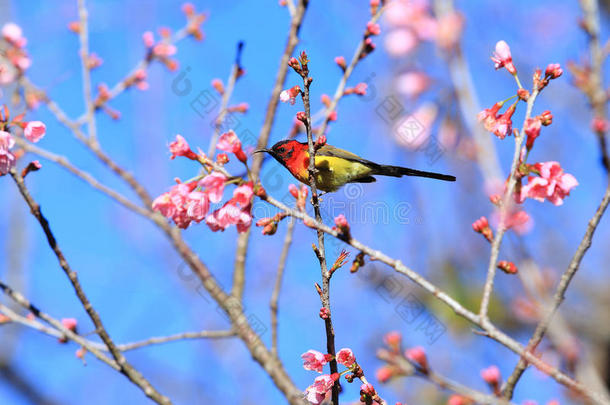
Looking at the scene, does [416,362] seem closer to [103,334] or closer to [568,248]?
[103,334]

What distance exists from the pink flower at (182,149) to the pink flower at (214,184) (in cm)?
13

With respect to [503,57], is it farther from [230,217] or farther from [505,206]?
[230,217]

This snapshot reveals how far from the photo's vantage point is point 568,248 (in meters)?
7.91

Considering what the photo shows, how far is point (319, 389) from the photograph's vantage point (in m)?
2.25

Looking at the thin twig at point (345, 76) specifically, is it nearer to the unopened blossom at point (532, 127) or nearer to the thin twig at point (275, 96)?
the thin twig at point (275, 96)

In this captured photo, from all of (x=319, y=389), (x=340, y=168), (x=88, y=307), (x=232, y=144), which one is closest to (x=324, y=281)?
(x=319, y=389)

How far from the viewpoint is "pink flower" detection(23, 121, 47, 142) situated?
97.9 inches

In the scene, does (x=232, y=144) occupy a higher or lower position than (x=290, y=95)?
lower

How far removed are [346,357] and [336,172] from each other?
2.15 metres

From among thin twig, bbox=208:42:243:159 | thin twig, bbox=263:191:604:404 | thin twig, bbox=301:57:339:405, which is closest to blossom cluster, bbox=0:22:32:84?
thin twig, bbox=208:42:243:159

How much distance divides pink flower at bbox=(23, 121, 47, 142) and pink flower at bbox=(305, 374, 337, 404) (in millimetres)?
1644

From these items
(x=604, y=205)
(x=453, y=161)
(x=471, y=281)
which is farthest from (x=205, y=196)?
(x=471, y=281)

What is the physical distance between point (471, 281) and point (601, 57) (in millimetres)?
6773

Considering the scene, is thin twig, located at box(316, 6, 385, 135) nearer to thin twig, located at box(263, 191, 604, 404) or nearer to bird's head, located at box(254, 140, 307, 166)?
bird's head, located at box(254, 140, 307, 166)
